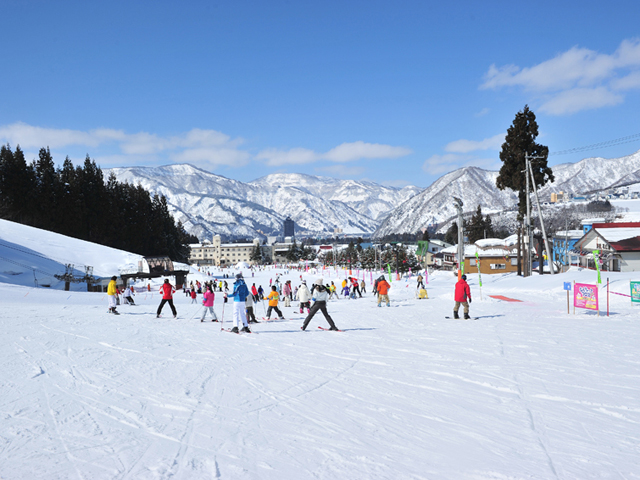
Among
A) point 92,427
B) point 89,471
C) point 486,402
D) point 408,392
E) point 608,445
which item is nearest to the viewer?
point 89,471

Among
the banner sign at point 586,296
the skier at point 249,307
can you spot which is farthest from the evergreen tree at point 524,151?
the skier at point 249,307

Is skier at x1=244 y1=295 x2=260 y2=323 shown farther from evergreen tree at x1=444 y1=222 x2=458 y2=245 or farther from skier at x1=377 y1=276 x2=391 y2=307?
evergreen tree at x1=444 y1=222 x2=458 y2=245

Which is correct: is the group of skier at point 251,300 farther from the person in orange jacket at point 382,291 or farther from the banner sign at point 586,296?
the banner sign at point 586,296

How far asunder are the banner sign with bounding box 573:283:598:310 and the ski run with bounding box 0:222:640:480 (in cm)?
308

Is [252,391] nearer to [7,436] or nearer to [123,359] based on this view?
[7,436]

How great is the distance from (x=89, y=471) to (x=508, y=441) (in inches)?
149

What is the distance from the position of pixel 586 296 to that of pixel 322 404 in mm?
13031

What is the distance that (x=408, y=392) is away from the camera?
6.28 meters

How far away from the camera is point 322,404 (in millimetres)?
5758

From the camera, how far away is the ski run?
401cm

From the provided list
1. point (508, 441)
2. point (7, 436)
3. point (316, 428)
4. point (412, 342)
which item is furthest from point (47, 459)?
point (412, 342)

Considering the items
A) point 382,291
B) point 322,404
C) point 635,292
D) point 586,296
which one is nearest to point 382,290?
point 382,291

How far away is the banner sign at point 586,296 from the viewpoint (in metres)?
14.9

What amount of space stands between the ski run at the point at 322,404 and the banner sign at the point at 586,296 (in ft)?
10.1
